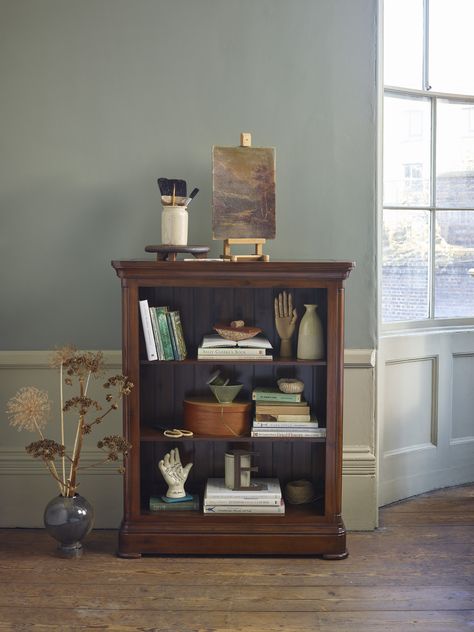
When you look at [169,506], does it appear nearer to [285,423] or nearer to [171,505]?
[171,505]

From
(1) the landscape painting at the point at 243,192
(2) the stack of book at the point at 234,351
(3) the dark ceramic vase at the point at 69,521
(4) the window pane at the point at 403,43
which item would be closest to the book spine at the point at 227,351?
(2) the stack of book at the point at 234,351

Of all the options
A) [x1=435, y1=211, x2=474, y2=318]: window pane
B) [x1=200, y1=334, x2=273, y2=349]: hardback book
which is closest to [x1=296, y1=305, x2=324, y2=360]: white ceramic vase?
[x1=200, y1=334, x2=273, y2=349]: hardback book

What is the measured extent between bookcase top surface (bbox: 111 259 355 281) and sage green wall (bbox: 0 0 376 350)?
46 centimetres

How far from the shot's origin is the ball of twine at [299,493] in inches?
151

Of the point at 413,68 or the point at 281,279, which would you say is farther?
the point at 413,68

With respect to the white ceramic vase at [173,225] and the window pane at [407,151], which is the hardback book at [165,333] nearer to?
the white ceramic vase at [173,225]

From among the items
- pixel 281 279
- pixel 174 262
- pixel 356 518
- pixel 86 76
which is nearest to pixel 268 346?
pixel 281 279

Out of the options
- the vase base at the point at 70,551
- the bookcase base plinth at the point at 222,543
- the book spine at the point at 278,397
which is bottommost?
the vase base at the point at 70,551

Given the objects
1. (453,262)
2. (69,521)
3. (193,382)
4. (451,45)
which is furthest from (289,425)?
(451,45)

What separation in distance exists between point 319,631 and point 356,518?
111 cm

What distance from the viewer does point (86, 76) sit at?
3.94m

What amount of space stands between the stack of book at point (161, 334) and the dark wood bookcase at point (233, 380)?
0.12 feet

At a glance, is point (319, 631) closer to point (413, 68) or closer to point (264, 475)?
point (264, 475)

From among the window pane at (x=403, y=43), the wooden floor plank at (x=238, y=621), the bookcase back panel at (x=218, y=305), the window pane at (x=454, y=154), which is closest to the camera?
the wooden floor plank at (x=238, y=621)
